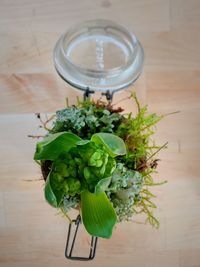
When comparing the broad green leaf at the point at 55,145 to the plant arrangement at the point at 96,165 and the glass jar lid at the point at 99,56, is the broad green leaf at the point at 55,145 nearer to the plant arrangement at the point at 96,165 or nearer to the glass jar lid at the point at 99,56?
the plant arrangement at the point at 96,165

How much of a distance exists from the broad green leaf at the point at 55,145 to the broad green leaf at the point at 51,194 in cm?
3

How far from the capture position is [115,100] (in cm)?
95

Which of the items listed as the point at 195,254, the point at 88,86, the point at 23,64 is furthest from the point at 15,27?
the point at 195,254

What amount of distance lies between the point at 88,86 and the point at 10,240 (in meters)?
0.37

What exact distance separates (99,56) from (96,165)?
1.29ft

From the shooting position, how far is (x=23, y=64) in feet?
3.11

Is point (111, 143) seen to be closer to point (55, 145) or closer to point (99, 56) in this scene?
point (55, 145)

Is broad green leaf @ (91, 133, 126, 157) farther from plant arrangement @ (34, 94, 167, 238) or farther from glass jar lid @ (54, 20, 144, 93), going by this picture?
glass jar lid @ (54, 20, 144, 93)

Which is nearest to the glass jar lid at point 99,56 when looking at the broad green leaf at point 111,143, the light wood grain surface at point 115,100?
the light wood grain surface at point 115,100

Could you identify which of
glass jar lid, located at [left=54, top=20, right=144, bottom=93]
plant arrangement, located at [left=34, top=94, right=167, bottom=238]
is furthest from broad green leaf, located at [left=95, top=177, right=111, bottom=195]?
glass jar lid, located at [left=54, top=20, right=144, bottom=93]

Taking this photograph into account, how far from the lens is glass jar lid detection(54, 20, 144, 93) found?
87cm

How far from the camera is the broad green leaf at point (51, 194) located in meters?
0.64

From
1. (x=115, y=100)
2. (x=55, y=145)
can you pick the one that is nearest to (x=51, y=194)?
(x=55, y=145)

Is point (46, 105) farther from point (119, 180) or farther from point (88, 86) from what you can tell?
point (119, 180)
